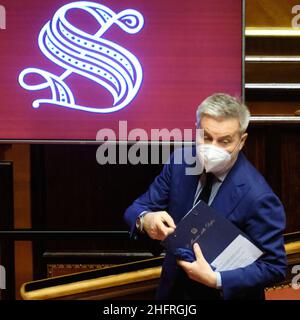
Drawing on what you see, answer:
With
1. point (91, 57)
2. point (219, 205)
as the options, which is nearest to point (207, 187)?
point (219, 205)

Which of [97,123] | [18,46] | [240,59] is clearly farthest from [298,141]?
[18,46]

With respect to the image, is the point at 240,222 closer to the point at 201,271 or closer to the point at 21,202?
the point at 201,271

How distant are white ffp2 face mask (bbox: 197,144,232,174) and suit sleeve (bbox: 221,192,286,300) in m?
0.16

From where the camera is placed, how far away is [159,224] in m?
1.70

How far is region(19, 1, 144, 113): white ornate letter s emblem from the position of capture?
258 centimetres

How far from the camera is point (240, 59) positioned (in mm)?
2562

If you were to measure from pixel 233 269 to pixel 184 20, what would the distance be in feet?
4.60

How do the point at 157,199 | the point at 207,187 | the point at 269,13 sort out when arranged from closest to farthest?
the point at 207,187 < the point at 157,199 < the point at 269,13

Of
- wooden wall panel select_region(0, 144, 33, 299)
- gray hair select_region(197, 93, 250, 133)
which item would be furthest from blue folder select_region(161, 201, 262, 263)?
wooden wall panel select_region(0, 144, 33, 299)

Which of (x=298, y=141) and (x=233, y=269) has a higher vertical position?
(x=298, y=141)

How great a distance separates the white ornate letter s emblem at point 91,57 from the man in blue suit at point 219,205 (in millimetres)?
855

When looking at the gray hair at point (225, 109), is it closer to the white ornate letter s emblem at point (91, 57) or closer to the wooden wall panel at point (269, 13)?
the white ornate letter s emblem at point (91, 57)

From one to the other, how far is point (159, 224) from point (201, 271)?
208 mm

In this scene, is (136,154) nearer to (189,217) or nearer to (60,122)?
(60,122)
